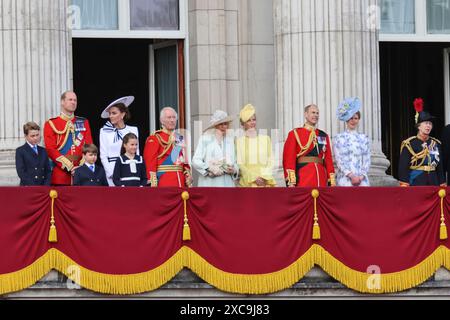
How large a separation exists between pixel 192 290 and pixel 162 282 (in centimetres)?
45

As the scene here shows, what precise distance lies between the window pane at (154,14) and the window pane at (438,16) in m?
4.33

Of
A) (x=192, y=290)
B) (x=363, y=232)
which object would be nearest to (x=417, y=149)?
(x=363, y=232)

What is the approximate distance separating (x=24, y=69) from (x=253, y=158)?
3.97 metres

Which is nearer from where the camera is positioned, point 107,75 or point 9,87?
point 9,87

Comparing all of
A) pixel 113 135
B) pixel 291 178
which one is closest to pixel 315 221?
pixel 291 178

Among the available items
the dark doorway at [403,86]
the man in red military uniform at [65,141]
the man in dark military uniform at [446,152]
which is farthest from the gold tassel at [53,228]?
the dark doorway at [403,86]

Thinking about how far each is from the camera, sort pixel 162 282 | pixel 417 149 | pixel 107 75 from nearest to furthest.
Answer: pixel 162 282 → pixel 417 149 → pixel 107 75

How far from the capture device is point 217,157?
29219 mm

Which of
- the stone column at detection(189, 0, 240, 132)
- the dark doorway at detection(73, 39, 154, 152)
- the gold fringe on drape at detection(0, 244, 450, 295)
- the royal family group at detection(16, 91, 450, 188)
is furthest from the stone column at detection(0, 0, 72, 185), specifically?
the dark doorway at detection(73, 39, 154, 152)

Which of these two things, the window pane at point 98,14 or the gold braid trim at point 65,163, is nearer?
the gold braid trim at point 65,163

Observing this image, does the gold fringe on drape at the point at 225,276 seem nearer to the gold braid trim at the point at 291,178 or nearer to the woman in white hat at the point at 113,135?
the gold braid trim at the point at 291,178

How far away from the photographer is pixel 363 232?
1110 inches

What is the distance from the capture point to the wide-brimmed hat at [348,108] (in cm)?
2983
